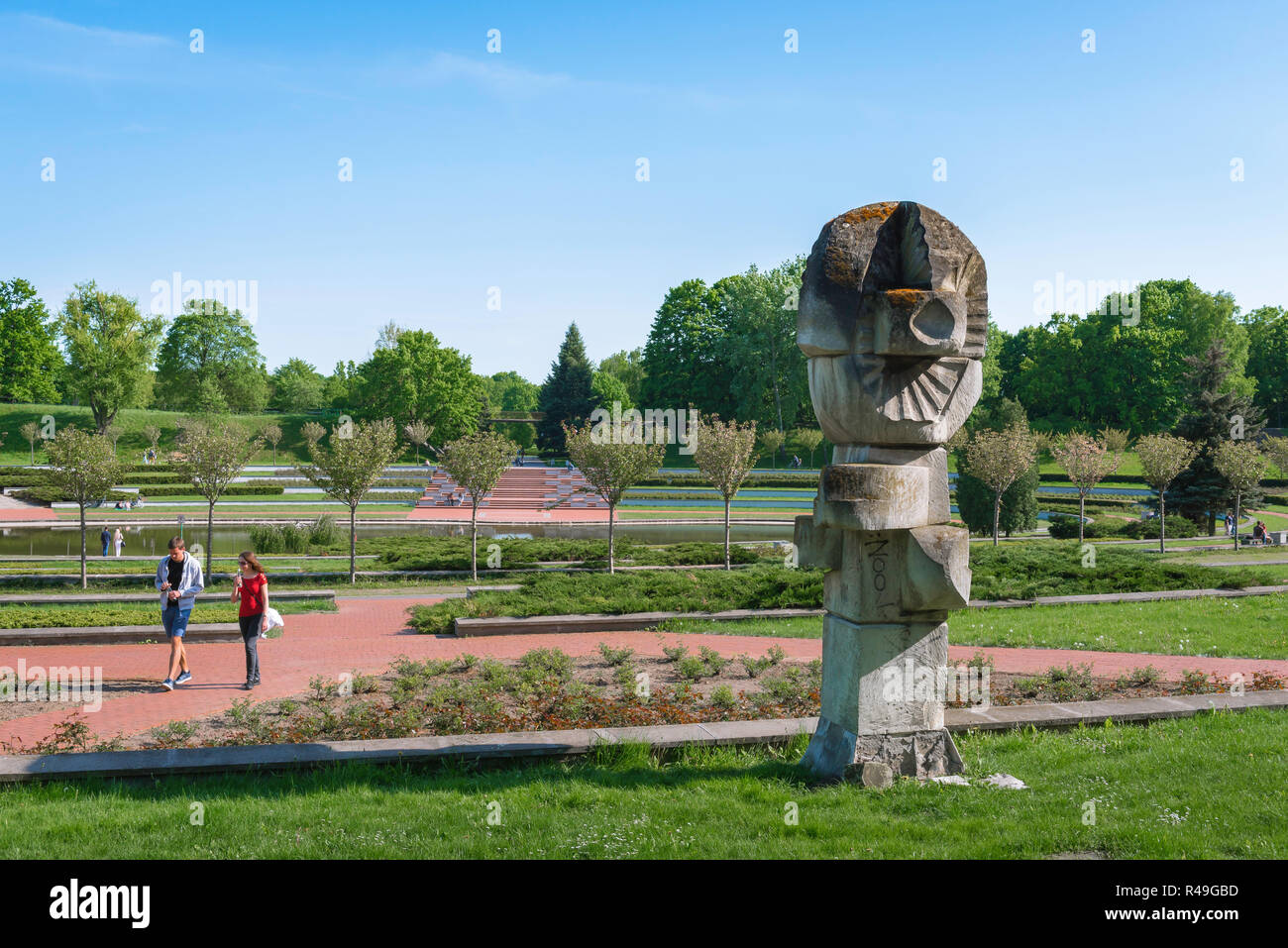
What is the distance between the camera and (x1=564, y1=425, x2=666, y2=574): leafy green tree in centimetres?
2242

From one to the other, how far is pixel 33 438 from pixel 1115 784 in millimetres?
65888

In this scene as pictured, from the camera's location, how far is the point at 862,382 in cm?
591

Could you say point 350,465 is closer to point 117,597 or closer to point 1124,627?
point 117,597

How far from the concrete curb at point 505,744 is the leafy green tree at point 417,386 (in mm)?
54698

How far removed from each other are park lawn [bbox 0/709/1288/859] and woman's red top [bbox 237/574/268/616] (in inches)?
170

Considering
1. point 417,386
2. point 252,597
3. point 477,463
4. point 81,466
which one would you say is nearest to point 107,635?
point 252,597

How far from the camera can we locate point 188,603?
10.8 meters

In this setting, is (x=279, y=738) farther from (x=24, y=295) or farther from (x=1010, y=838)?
(x=24, y=295)

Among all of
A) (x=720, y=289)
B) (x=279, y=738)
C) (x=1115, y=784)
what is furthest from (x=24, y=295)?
(x=1115, y=784)

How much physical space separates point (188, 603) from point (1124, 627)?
41.3 ft

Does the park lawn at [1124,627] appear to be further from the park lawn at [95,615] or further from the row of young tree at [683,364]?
the row of young tree at [683,364]

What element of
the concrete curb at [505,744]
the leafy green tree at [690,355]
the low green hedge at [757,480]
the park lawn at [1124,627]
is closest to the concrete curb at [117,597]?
the park lawn at [1124,627]

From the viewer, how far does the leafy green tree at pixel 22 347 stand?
64375mm

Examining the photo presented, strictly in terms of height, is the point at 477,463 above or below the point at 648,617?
above
